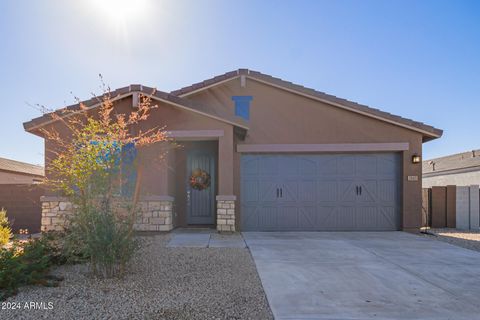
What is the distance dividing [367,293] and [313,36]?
27.4 ft

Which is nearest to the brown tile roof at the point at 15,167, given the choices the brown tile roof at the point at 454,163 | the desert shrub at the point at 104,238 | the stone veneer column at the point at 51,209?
the stone veneer column at the point at 51,209

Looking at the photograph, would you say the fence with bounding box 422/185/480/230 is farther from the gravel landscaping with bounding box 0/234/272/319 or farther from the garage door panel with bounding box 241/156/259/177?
the gravel landscaping with bounding box 0/234/272/319

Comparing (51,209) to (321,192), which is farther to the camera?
(321,192)

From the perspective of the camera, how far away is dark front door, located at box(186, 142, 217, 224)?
34.5ft

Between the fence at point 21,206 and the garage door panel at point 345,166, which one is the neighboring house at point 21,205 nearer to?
the fence at point 21,206

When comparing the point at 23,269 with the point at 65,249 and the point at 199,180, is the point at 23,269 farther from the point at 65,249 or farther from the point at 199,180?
the point at 199,180

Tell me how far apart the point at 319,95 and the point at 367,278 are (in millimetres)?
6432

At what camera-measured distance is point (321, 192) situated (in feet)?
33.2

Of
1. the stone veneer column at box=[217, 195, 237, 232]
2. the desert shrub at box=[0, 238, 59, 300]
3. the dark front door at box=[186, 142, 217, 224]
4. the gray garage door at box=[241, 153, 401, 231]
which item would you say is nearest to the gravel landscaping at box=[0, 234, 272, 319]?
the desert shrub at box=[0, 238, 59, 300]

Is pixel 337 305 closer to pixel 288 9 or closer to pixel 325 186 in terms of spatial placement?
pixel 325 186

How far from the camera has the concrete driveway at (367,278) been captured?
3840 mm

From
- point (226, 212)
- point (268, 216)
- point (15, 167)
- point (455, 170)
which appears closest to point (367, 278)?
point (226, 212)

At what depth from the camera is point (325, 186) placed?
33.2ft

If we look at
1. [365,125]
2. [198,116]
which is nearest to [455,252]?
[365,125]
